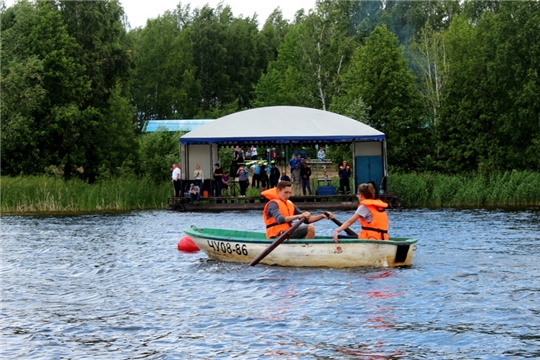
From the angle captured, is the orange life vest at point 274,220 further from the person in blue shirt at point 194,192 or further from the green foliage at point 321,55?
the green foliage at point 321,55

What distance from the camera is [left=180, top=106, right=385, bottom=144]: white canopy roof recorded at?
43719 millimetres

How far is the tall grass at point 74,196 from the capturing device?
41000mm

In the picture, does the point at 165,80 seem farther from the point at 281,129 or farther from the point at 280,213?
the point at 280,213

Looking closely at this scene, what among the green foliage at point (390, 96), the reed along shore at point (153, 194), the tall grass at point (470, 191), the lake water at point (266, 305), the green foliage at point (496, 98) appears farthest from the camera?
the green foliage at point (390, 96)

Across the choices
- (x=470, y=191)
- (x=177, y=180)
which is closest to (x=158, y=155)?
(x=177, y=180)

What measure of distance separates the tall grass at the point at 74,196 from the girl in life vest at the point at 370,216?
2364 cm

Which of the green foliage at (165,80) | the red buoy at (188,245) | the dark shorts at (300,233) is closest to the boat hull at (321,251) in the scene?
the dark shorts at (300,233)

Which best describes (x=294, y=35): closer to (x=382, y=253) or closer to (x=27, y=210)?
(x=27, y=210)

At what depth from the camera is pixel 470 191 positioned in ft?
140

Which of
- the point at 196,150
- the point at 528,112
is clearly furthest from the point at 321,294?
the point at 528,112

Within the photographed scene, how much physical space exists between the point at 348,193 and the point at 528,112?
35.6 feet

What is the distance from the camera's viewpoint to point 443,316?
606 inches

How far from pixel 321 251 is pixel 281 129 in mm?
24945

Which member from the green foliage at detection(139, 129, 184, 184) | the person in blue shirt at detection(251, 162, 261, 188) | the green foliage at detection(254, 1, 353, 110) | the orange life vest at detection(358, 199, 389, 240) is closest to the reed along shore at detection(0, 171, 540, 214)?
the person in blue shirt at detection(251, 162, 261, 188)
